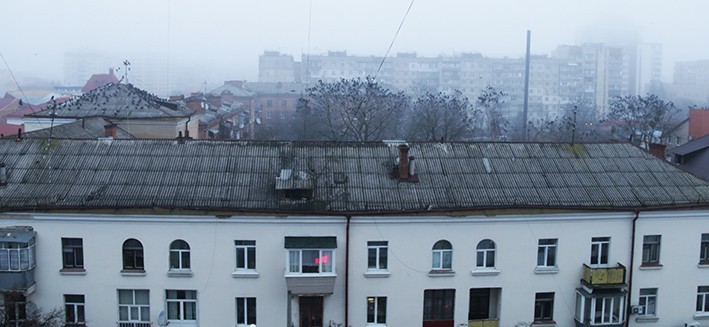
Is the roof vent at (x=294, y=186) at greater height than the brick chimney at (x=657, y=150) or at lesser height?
lesser

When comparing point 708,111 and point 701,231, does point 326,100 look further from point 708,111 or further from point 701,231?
point 701,231

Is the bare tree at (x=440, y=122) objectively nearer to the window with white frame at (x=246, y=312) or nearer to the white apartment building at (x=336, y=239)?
the white apartment building at (x=336, y=239)

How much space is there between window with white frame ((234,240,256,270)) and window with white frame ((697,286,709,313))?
12.6 m

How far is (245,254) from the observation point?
1675cm

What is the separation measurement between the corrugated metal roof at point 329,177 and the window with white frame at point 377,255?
996mm

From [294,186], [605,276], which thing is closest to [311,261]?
[294,186]

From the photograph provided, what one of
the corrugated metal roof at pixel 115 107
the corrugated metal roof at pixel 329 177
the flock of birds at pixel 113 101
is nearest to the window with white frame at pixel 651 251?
the corrugated metal roof at pixel 329 177

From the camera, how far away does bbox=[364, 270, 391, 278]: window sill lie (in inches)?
664

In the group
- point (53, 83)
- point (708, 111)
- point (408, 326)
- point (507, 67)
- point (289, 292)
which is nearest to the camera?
point (289, 292)

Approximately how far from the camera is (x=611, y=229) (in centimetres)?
1759

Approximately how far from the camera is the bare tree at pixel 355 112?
44906 mm

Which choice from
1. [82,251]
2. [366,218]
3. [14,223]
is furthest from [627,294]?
[14,223]

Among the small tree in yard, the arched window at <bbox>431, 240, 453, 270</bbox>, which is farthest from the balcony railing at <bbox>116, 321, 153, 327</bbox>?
the arched window at <bbox>431, 240, 453, 270</bbox>

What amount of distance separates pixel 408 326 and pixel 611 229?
6.15 m
